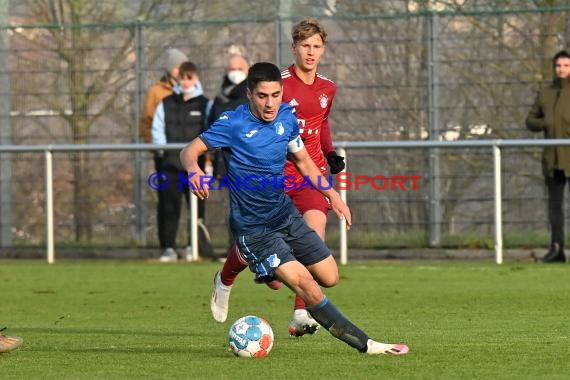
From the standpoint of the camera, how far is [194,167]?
7.91 metres

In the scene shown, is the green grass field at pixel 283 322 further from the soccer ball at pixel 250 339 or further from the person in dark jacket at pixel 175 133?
the person in dark jacket at pixel 175 133

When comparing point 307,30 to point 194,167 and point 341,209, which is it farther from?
point 194,167

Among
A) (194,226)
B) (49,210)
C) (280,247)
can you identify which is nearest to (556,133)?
(194,226)

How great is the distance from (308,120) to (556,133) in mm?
6977

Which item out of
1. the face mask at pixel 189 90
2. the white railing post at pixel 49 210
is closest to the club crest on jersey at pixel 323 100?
the face mask at pixel 189 90

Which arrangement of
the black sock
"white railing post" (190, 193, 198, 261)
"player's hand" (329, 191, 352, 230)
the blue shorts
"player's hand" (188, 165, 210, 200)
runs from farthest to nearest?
1. "white railing post" (190, 193, 198, 261)
2. "player's hand" (329, 191, 352, 230)
3. the blue shorts
4. the black sock
5. "player's hand" (188, 165, 210, 200)

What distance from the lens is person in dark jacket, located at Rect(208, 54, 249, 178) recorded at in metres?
15.9

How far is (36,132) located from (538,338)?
1074 cm

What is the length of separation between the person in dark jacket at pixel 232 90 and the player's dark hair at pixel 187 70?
0.51 metres

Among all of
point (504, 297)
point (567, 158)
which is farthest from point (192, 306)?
point (567, 158)

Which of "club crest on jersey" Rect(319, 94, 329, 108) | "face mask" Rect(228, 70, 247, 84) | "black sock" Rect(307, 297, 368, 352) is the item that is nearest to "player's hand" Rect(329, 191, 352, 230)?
"black sock" Rect(307, 297, 368, 352)

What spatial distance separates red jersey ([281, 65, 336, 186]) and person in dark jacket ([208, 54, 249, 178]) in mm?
5866

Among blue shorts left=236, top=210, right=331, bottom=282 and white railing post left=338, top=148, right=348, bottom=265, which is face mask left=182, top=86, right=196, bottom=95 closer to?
white railing post left=338, top=148, right=348, bottom=265

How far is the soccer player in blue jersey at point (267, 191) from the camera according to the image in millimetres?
7965
